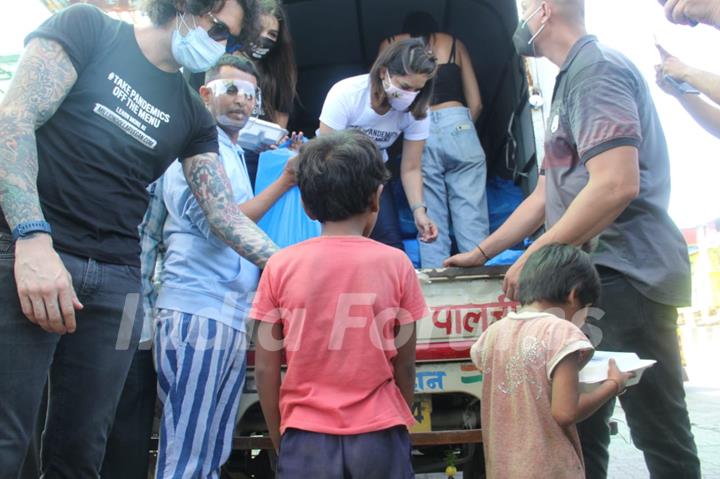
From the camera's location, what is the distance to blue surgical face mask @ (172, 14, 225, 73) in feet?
6.50

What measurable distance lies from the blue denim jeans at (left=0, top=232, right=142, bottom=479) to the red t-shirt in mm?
417

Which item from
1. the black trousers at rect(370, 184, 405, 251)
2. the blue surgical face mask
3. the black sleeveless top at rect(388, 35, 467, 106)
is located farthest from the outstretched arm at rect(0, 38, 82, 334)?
the black sleeveless top at rect(388, 35, 467, 106)

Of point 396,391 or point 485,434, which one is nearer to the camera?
point 396,391

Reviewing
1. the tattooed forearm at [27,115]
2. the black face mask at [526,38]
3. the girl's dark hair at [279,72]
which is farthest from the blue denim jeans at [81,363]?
the girl's dark hair at [279,72]

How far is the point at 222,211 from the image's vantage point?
223 centimetres

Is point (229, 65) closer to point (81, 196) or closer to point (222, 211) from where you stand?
point (222, 211)

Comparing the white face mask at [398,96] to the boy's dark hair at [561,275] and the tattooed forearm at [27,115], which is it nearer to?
the boy's dark hair at [561,275]

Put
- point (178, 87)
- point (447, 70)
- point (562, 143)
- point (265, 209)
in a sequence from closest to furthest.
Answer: point (178, 87) → point (562, 143) → point (265, 209) → point (447, 70)

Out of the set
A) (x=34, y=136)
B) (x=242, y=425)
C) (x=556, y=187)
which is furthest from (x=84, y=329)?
(x=556, y=187)

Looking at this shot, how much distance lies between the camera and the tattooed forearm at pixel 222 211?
219 centimetres

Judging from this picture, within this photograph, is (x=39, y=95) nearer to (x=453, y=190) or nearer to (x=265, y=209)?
(x=265, y=209)

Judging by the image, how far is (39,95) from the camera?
168 centimetres

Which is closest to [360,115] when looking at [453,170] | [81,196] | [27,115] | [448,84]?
[453,170]

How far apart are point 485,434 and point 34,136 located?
5.41 ft
